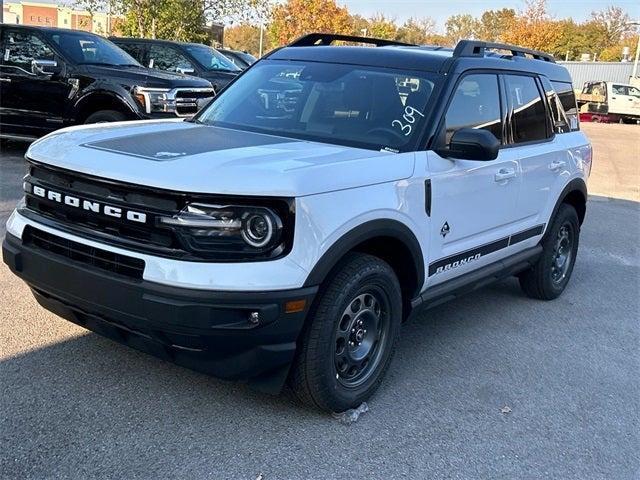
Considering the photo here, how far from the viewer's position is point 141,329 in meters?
3.05

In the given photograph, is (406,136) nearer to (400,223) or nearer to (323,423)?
(400,223)

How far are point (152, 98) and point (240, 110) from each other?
5.33 meters

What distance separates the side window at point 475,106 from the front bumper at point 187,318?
1.67m

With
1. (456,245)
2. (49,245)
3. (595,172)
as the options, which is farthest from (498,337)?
(595,172)

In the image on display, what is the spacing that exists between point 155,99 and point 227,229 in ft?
23.0

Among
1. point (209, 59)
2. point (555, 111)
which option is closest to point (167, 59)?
point (209, 59)

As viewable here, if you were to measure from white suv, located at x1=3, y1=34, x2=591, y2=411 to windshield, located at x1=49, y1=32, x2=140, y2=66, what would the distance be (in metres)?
6.00

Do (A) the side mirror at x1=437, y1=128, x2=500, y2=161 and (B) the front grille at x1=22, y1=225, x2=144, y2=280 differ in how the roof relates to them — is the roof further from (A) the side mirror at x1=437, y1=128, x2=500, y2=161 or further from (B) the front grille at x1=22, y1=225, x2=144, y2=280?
(B) the front grille at x1=22, y1=225, x2=144, y2=280

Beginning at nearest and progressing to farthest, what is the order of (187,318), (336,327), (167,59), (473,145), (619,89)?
1. (187,318)
2. (336,327)
3. (473,145)
4. (167,59)
5. (619,89)

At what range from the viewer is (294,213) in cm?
300

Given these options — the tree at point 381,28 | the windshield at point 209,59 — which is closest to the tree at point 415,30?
the tree at point 381,28

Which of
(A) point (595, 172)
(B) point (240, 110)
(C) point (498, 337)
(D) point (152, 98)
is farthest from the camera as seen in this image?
(A) point (595, 172)

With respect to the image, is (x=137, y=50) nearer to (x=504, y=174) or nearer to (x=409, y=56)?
(x=409, y=56)

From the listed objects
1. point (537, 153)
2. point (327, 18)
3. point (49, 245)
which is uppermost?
point (327, 18)
